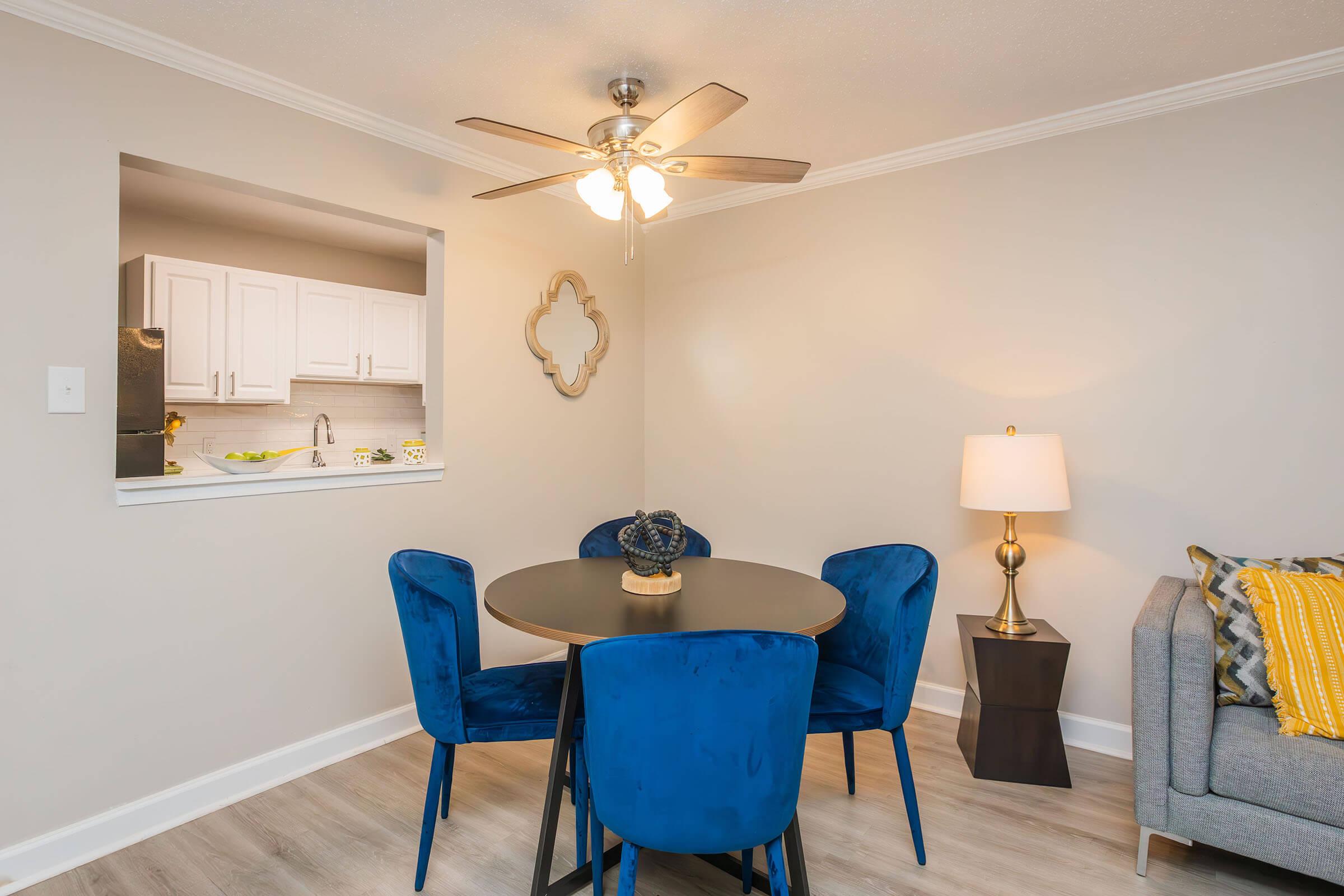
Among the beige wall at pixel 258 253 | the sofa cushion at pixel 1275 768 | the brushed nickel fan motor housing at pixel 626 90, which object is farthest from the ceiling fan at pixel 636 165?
the beige wall at pixel 258 253

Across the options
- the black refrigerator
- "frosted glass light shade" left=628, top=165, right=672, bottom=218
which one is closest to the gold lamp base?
"frosted glass light shade" left=628, top=165, right=672, bottom=218

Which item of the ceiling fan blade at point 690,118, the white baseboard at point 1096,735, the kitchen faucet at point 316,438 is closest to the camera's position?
the ceiling fan blade at point 690,118

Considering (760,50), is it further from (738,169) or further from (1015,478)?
(1015,478)

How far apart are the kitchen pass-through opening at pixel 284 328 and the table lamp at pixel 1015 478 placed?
88.1 inches

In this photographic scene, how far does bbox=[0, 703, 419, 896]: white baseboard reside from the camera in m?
2.01

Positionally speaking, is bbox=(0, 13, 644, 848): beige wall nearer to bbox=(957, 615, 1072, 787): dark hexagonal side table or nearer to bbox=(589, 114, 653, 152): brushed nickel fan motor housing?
bbox=(589, 114, 653, 152): brushed nickel fan motor housing

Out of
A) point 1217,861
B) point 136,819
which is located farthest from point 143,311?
point 1217,861

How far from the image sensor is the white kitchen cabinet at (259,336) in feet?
13.0

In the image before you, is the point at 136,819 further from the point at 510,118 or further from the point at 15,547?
the point at 510,118

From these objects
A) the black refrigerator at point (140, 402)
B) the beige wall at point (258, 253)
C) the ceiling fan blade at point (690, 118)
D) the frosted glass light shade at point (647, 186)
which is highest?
the beige wall at point (258, 253)

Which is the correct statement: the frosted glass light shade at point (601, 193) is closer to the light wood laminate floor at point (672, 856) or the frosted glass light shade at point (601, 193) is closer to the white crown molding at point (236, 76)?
the white crown molding at point (236, 76)

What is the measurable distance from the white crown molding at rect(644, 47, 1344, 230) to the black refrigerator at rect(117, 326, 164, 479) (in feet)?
8.78

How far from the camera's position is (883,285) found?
11.0ft

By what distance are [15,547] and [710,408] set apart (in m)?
2.90
